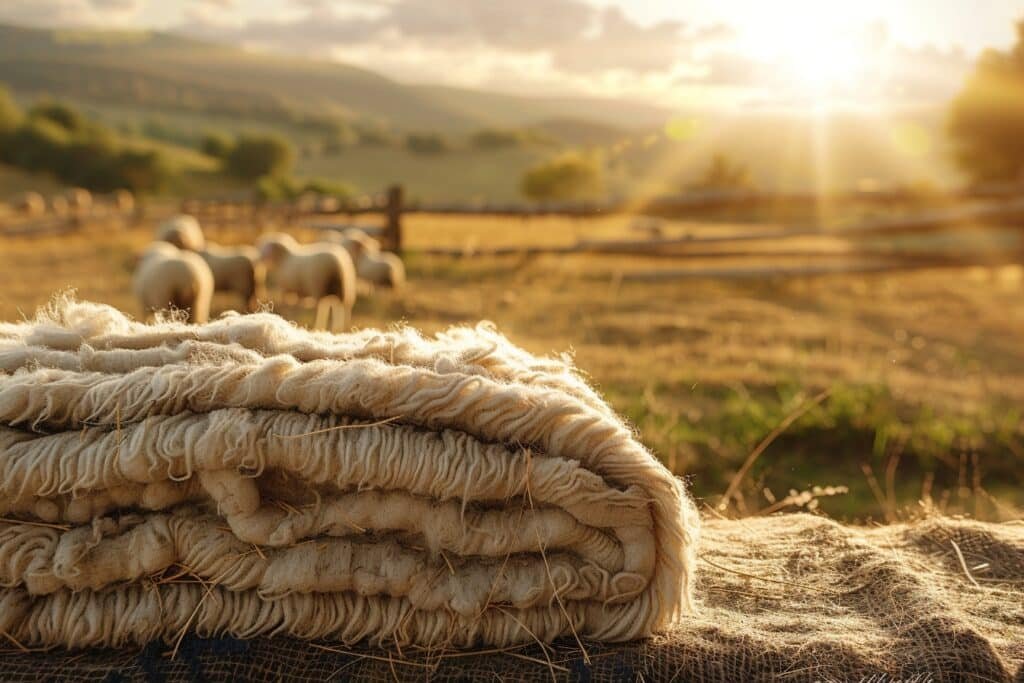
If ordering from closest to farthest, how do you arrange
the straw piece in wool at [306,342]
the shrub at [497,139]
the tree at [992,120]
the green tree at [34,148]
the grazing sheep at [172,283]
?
the straw piece in wool at [306,342]
the grazing sheep at [172,283]
the tree at [992,120]
the green tree at [34,148]
the shrub at [497,139]

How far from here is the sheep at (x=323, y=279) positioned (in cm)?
743

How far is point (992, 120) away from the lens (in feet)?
64.1

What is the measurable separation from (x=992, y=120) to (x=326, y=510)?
22.7 metres

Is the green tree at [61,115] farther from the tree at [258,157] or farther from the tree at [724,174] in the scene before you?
the tree at [724,174]

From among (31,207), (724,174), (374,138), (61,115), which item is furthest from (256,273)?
(374,138)

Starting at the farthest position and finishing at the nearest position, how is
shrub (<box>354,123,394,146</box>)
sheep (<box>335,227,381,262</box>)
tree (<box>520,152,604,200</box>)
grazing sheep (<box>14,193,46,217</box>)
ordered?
1. shrub (<box>354,123,394,146</box>)
2. tree (<box>520,152,604,200</box>)
3. grazing sheep (<box>14,193,46,217</box>)
4. sheep (<box>335,227,381,262</box>)

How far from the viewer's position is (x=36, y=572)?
975mm

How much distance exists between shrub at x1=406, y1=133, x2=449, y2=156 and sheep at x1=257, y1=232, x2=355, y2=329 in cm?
3736

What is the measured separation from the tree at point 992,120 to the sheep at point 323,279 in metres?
17.0

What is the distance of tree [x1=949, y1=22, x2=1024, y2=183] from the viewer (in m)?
18.5

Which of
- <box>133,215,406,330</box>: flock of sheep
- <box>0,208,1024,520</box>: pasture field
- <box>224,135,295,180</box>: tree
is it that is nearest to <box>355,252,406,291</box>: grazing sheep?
<box>133,215,406,330</box>: flock of sheep

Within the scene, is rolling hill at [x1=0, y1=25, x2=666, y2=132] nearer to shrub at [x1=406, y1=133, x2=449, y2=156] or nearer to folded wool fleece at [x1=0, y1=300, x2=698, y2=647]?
shrub at [x1=406, y1=133, x2=449, y2=156]

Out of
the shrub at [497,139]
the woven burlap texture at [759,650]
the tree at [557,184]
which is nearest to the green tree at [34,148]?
the tree at [557,184]

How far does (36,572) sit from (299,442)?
13.8 inches
